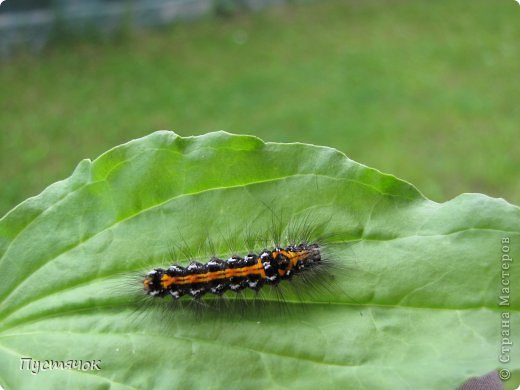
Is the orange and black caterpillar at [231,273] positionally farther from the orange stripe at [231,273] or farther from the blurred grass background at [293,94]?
the blurred grass background at [293,94]

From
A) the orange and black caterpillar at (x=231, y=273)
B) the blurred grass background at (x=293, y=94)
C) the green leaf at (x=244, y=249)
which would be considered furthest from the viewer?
the blurred grass background at (x=293, y=94)

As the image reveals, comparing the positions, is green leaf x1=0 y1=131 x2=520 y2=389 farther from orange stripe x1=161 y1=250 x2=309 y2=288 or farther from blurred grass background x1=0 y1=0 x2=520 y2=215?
blurred grass background x1=0 y1=0 x2=520 y2=215

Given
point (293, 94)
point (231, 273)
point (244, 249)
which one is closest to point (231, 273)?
point (231, 273)

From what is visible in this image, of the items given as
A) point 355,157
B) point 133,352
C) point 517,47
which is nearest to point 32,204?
point 133,352

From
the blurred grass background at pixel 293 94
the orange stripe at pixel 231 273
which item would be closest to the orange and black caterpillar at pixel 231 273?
the orange stripe at pixel 231 273

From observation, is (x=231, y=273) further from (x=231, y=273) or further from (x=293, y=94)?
(x=293, y=94)

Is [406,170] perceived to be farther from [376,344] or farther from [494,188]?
[376,344]
